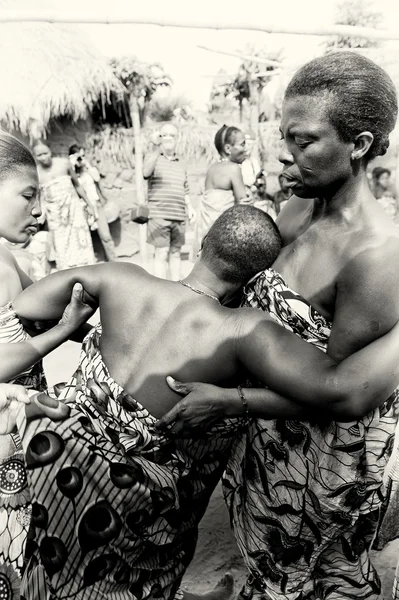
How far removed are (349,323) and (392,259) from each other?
0.69ft

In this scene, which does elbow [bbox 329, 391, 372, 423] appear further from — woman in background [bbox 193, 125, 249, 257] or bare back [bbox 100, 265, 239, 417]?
woman in background [bbox 193, 125, 249, 257]

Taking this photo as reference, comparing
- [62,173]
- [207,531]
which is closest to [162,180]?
[62,173]

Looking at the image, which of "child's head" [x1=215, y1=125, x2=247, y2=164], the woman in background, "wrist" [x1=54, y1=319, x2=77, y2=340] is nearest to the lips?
"wrist" [x1=54, y1=319, x2=77, y2=340]

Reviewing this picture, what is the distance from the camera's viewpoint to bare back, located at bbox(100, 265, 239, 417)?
1.73 meters

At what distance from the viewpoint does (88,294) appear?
188cm

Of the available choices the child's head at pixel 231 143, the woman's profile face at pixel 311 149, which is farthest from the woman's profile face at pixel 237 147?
the woman's profile face at pixel 311 149

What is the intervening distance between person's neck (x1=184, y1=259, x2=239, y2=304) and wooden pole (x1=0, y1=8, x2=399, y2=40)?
12.4 ft

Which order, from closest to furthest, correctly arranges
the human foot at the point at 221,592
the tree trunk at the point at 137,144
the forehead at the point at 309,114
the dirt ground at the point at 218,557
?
the forehead at the point at 309,114
the human foot at the point at 221,592
the dirt ground at the point at 218,557
the tree trunk at the point at 137,144

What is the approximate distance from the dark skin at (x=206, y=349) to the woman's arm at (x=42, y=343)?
5 cm

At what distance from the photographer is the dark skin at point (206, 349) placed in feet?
5.10

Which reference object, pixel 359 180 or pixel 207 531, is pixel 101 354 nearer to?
pixel 359 180

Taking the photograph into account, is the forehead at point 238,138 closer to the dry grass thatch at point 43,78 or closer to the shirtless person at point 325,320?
the shirtless person at point 325,320

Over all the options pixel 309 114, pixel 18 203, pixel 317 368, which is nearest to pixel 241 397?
pixel 317 368

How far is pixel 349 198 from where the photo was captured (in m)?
1.80
